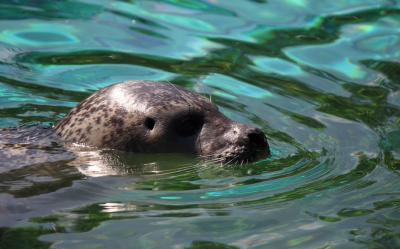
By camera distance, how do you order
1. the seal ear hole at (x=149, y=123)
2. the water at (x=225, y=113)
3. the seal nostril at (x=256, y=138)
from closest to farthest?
the water at (x=225, y=113) → the seal nostril at (x=256, y=138) → the seal ear hole at (x=149, y=123)

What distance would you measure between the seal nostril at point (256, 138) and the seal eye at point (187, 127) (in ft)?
1.79

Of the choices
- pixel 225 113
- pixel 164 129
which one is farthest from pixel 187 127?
pixel 225 113

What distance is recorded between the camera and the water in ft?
14.0

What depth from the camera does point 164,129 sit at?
234 inches

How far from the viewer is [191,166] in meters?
5.68

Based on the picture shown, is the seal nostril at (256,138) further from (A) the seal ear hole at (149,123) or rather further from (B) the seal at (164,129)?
(A) the seal ear hole at (149,123)

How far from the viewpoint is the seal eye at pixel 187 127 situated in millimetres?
6012

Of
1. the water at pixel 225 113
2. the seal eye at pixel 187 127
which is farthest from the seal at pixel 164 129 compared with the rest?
the water at pixel 225 113

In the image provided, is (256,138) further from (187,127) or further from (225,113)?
(225,113)

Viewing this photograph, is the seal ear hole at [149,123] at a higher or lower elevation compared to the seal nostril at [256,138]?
higher

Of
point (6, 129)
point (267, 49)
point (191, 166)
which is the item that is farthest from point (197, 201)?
point (267, 49)

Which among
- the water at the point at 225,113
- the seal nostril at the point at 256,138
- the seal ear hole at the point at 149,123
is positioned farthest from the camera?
the seal ear hole at the point at 149,123

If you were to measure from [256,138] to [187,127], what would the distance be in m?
0.66

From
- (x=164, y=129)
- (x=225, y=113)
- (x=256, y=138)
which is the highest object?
(x=225, y=113)
